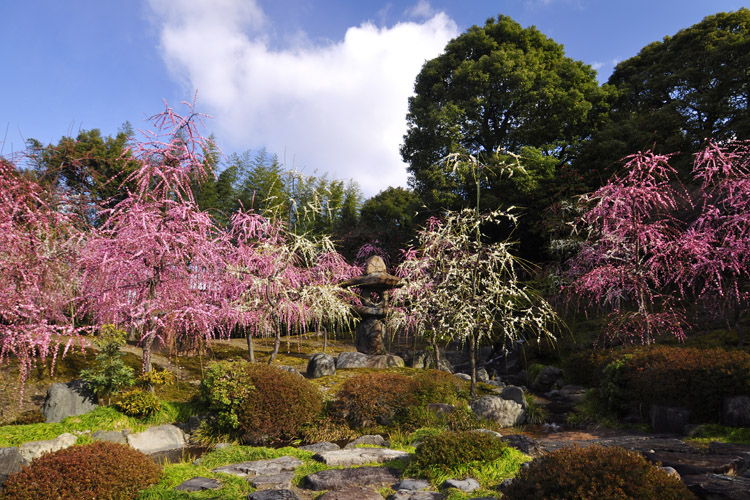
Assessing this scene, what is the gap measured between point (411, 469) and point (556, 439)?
4.57m

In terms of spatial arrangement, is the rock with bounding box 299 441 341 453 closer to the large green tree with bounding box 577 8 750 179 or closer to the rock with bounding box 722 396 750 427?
the rock with bounding box 722 396 750 427

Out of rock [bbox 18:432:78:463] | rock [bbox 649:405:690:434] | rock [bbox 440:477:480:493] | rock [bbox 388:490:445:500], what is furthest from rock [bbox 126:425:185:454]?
rock [bbox 649:405:690:434]

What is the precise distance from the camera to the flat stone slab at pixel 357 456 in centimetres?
824

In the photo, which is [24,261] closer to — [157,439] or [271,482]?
[271,482]

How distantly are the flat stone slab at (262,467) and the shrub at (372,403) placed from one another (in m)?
2.78

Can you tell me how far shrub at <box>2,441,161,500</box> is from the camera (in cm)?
611

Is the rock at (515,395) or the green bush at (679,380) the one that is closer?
the green bush at (679,380)

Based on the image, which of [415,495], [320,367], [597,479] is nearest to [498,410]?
[320,367]

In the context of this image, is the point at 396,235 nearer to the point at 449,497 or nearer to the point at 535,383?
the point at 535,383

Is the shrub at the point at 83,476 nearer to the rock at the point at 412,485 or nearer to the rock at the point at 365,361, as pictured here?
the rock at the point at 412,485

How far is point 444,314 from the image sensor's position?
525 inches

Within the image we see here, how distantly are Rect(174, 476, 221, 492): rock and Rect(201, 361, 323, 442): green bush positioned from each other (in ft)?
10.2

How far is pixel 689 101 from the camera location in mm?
25609

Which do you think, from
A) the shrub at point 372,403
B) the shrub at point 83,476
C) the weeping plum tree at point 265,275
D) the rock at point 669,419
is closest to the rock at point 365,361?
the weeping plum tree at point 265,275
